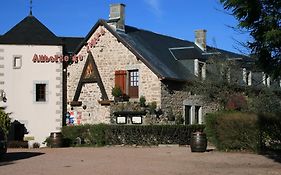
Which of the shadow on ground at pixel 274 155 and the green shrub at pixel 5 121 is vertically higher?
the green shrub at pixel 5 121

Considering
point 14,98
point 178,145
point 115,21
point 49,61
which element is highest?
point 115,21

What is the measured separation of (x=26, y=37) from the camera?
29.4 metres

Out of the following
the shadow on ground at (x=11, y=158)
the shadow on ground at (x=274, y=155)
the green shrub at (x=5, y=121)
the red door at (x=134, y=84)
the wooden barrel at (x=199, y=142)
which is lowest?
the shadow on ground at (x=11, y=158)

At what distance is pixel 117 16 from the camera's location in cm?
2909

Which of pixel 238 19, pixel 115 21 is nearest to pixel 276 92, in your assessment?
A: pixel 115 21

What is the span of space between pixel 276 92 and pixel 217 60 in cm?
428

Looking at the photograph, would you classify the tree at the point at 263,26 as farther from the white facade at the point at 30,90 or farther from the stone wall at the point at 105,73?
the white facade at the point at 30,90

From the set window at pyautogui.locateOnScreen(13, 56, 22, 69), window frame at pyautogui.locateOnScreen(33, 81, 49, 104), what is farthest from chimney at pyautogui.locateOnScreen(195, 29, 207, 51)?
window at pyautogui.locateOnScreen(13, 56, 22, 69)

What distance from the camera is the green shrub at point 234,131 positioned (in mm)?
18641

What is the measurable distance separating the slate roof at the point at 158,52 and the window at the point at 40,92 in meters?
3.30

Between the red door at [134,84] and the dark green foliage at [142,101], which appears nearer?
the dark green foliage at [142,101]

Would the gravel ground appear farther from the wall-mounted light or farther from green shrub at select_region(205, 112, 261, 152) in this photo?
the wall-mounted light

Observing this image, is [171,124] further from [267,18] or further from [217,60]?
[267,18]

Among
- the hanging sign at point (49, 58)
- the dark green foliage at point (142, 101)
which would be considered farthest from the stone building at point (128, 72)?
the hanging sign at point (49, 58)
